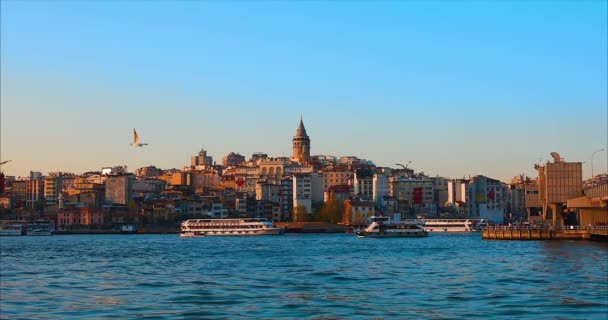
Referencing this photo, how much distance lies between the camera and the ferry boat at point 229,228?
311 ft

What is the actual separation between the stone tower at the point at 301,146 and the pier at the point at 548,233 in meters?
113

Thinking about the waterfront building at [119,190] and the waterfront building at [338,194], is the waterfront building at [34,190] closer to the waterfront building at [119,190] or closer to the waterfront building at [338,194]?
the waterfront building at [119,190]

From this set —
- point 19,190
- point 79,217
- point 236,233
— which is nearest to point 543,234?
point 236,233

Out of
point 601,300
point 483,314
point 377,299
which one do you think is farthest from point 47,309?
point 601,300

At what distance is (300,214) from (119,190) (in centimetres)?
2824

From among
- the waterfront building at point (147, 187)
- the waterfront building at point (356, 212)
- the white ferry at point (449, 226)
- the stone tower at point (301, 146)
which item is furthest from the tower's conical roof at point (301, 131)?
the white ferry at point (449, 226)

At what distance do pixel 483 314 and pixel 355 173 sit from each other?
12723cm

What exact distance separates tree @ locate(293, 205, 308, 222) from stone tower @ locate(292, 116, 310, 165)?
61107 millimetres

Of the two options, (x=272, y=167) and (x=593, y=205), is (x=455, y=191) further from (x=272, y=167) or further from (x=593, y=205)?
(x=593, y=205)

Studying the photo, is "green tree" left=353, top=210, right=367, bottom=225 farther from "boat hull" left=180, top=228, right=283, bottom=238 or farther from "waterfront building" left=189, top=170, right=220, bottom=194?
"waterfront building" left=189, top=170, right=220, bottom=194

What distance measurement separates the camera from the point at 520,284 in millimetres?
28719

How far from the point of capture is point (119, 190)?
133500 mm

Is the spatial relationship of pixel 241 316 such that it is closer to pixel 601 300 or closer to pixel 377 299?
pixel 377 299

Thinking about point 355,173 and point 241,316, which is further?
point 355,173
